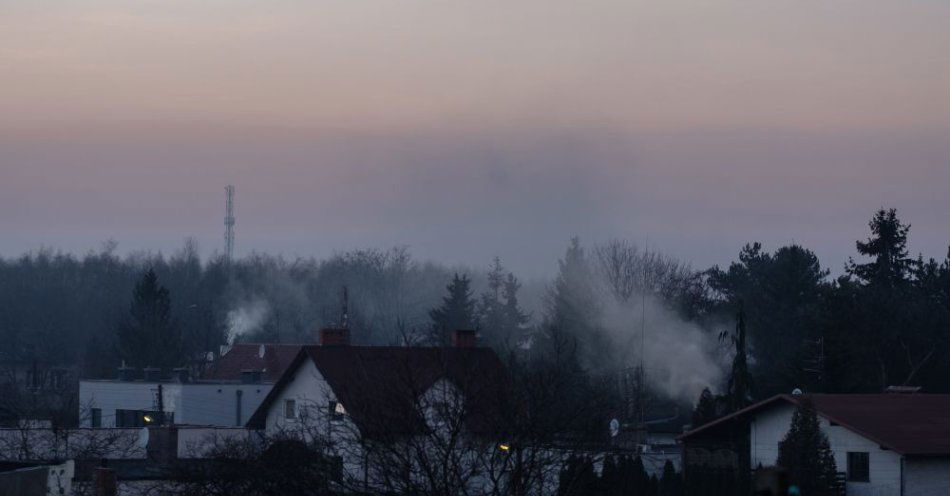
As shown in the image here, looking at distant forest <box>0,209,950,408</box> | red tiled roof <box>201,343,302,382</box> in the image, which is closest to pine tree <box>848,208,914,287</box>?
distant forest <box>0,209,950,408</box>

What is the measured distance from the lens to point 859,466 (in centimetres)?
4128

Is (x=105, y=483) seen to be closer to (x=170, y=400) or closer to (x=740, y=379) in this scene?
(x=740, y=379)

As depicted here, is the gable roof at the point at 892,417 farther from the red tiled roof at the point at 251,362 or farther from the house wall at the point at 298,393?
the red tiled roof at the point at 251,362

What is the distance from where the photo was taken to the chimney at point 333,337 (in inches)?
1725

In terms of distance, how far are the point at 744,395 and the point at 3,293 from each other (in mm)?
92564

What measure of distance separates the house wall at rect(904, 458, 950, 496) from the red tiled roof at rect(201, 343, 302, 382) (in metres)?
39.3

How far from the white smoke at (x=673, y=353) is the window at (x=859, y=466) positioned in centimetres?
3917

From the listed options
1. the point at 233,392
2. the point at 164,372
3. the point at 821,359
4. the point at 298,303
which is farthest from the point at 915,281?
the point at 298,303

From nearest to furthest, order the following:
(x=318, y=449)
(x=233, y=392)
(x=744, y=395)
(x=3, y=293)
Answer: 1. (x=318, y=449)
2. (x=744, y=395)
3. (x=233, y=392)
4. (x=3, y=293)

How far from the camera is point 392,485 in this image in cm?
2127

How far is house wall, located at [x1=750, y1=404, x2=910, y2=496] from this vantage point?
40.3 metres

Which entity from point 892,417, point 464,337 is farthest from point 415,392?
point 892,417

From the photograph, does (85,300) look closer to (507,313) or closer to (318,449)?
(507,313)

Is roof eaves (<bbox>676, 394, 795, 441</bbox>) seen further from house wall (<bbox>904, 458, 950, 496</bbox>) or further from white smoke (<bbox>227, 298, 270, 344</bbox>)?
white smoke (<bbox>227, 298, 270, 344</bbox>)
